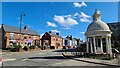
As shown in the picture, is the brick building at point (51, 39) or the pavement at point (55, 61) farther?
the brick building at point (51, 39)

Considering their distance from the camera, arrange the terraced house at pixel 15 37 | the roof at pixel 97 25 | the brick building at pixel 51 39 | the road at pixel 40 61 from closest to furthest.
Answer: the road at pixel 40 61 → the roof at pixel 97 25 → the terraced house at pixel 15 37 → the brick building at pixel 51 39

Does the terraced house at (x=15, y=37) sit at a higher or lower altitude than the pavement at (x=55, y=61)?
higher

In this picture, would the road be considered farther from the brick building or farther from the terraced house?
the brick building

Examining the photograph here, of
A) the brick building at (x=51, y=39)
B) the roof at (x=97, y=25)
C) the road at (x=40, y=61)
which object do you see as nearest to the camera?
the road at (x=40, y=61)

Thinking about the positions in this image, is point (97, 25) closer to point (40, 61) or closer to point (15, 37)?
point (40, 61)

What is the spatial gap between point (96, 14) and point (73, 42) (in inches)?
3969

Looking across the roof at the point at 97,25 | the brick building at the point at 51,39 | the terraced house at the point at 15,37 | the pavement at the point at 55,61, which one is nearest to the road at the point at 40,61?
the pavement at the point at 55,61

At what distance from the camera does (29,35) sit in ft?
231

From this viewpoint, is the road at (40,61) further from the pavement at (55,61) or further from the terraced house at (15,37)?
the terraced house at (15,37)

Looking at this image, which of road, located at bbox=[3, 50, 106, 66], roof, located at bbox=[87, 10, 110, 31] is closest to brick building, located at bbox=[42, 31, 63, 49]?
roof, located at bbox=[87, 10, 110, 31]

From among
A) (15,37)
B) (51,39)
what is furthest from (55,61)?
(51,39)

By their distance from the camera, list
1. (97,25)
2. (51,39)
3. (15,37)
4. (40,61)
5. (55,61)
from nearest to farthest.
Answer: (40,61)
(55,61)
(97,25)
(15,37)
(51,39)

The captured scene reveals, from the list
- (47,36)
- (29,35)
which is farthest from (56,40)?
(29,35)

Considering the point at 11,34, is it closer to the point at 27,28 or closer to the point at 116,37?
the point at 27,28
